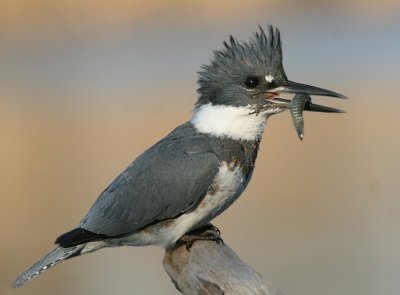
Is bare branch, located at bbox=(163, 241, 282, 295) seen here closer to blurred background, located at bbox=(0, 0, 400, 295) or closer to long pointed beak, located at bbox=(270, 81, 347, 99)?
long pointed beak, located at bbox=(270, 81, 347, 99)

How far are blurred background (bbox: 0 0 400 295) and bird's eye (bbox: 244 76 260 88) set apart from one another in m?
1.69

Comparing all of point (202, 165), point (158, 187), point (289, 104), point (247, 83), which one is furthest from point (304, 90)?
point (158, 187)

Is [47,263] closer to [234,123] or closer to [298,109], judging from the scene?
[234,123]

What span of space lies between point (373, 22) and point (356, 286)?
2435mm

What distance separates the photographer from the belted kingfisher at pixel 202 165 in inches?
116

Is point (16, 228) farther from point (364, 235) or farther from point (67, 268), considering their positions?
point (364, 235)

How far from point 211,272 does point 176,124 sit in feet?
9.25

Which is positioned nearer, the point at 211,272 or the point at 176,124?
the point at 211,272

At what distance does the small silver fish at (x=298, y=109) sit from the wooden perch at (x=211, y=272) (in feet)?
1.34

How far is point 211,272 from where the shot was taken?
2551mm

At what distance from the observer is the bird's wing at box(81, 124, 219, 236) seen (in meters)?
2.94

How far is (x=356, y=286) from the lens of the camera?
15.4 ft

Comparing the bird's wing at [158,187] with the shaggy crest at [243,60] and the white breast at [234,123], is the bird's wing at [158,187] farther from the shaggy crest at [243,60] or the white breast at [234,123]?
the shaggy crest at [243,60]

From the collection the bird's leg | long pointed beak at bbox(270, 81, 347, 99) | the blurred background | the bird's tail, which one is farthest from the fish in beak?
the blurred background
